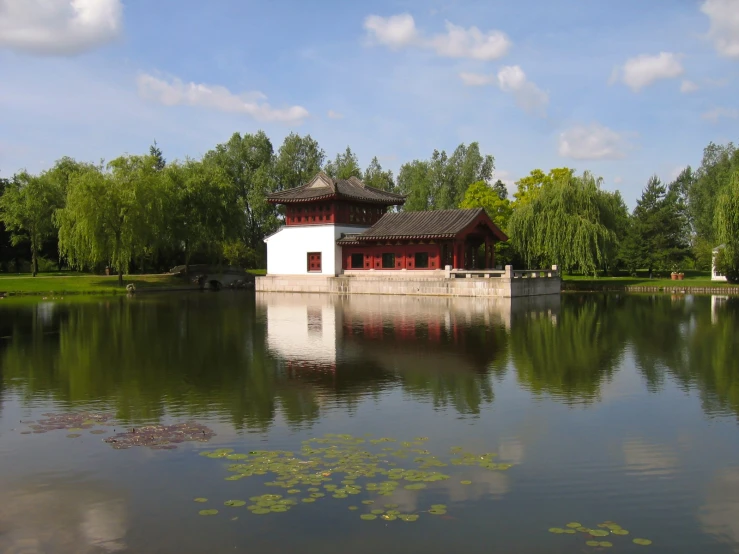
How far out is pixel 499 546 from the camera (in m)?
6.27

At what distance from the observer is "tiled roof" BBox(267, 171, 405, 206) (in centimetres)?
4950

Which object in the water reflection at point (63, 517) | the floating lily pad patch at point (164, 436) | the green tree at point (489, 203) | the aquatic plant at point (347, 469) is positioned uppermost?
the green tree at point (489, 203)

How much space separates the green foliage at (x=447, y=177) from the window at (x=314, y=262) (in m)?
20.6

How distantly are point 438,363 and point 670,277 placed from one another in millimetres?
47861

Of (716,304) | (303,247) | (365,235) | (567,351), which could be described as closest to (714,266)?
(716,304)

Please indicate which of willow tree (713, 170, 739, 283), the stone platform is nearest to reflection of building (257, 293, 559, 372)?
the stone platform

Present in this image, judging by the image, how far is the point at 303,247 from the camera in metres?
51.0

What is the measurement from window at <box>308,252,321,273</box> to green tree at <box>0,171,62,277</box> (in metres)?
20.4

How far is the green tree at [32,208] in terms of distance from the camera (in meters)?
52.4

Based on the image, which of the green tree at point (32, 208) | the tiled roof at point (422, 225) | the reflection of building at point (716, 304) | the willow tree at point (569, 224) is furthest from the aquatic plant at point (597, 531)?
the green tree at point (32, 208)

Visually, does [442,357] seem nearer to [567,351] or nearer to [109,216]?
[567,351]

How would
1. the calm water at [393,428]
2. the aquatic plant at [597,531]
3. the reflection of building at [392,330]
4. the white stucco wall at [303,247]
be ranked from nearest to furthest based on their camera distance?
the aquatic plant at [597,531], the calm water at [393,428], the reflection of building at [392,330], the white stucco wall at [303,247]

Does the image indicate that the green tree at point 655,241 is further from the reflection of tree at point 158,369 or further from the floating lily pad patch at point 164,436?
the floating lily pad patch at point 164,436

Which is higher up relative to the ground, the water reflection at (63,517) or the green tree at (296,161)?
the green tree at (296,161)
